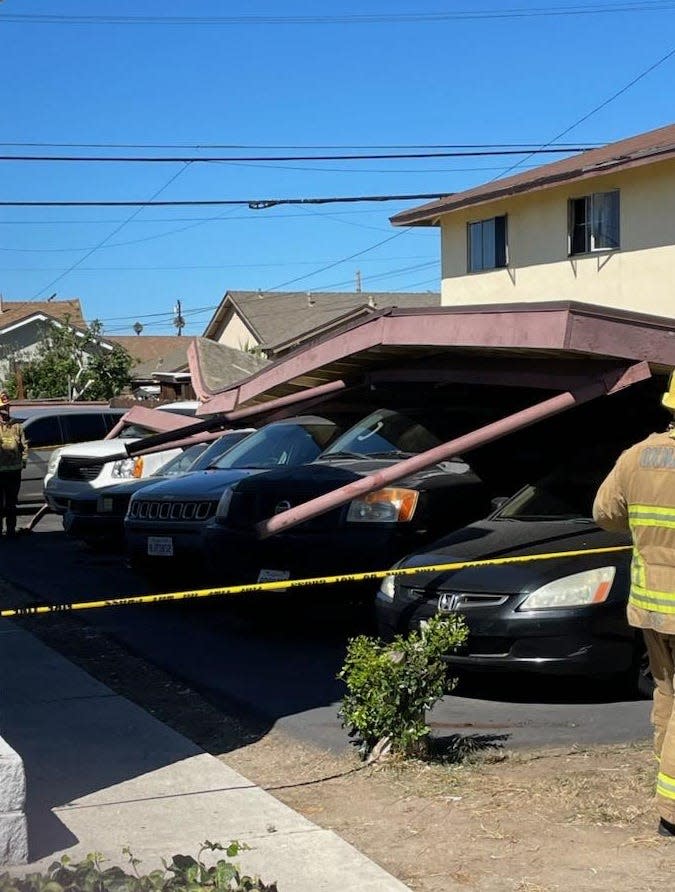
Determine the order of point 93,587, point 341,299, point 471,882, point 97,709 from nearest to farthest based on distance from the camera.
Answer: point 471,882
point 97,709
point 93,587
point 341,299

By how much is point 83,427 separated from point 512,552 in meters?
14.8

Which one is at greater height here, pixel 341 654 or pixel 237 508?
pixel 237 508

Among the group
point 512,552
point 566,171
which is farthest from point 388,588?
point 566,171

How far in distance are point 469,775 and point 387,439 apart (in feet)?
15.4

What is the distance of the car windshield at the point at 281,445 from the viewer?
1119 centimetres

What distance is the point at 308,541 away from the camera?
29.9 ft

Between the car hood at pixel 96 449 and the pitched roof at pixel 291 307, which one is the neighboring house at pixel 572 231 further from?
the pitched roof at pixel 291 307

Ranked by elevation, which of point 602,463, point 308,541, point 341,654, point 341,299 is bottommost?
point 341,654

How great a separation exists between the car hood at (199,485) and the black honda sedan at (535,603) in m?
3.21

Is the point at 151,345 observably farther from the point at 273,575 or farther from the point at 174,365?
the point at 273,575

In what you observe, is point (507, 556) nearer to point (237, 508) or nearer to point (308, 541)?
point (308, 541)

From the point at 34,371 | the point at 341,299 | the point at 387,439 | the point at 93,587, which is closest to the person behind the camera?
the point at 387,439

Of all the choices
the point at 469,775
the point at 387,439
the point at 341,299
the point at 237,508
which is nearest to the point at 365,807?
the point at 469,775

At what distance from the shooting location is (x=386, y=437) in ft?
33.7
